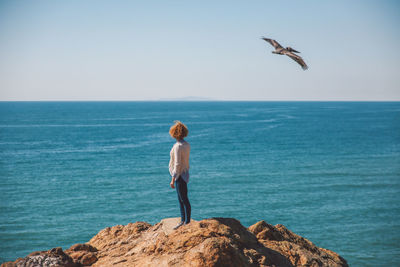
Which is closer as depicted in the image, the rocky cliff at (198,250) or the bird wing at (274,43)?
the rocky cliff at (198,250)

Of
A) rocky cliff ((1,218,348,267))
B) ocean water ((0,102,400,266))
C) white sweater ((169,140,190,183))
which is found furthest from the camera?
ocean water ((0,102,400,266))

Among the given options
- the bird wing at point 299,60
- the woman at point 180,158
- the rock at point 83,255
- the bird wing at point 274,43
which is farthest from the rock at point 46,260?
the bird wing at point 274,43

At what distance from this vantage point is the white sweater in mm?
7277

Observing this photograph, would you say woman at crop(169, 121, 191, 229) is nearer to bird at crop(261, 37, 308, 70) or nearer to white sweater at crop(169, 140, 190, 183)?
white sweater at crop(169, 140, 190, 183)

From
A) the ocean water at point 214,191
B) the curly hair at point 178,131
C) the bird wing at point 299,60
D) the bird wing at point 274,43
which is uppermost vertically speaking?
the bird wing at point 274,43

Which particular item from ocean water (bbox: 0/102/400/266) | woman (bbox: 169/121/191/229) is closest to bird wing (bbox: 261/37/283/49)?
woman (bbox: 169/121/191/229)

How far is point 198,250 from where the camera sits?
639cm

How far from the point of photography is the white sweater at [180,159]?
728 centimetres

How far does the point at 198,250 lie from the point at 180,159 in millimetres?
1956

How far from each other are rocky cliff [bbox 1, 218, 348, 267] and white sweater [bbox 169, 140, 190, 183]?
116 centimetres

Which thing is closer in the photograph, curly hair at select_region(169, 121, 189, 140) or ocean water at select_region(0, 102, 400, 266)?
curly hair at select_region(169, 121, 189, 140)

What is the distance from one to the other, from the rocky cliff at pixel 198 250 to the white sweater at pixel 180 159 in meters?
1.16

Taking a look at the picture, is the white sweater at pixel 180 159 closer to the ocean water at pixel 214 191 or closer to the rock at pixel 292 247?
the rock at pixel 292 247

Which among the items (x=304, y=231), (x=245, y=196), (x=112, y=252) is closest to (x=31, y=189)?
(x=245, y=196)
